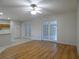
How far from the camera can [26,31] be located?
11.0 metres

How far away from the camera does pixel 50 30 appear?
8766 mm

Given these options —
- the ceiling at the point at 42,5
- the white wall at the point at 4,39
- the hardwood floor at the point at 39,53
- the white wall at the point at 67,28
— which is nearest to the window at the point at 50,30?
the white wall at the point at 67,28

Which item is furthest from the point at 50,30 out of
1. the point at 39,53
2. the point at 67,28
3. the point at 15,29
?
the point at 39,53

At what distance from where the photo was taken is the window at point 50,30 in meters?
8.38

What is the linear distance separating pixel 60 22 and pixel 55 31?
1.04 meters

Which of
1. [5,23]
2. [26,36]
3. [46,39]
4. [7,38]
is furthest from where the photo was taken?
[26,36]

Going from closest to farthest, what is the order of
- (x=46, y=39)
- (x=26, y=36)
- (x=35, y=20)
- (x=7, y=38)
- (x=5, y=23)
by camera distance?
(x=7, y=38) < (x=5, y=23) < (x=46, y=39) < (x=35, y=20) < (x=26, y=36)

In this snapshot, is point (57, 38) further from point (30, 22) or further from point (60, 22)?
point (30, 22)

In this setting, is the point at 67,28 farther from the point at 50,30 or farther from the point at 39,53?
the point at 39,53

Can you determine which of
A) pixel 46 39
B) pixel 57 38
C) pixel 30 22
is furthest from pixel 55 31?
pixel 30 22

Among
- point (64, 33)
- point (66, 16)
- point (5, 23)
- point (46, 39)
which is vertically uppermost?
point (66, 16)

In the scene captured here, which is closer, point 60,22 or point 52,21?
point 60,22

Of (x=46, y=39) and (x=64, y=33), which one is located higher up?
(x=64, y=33)

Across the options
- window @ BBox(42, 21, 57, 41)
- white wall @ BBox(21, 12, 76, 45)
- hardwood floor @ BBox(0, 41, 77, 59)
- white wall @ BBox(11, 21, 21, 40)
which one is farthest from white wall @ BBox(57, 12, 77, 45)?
white wall @ BBox(11, 21, 21, 40)
